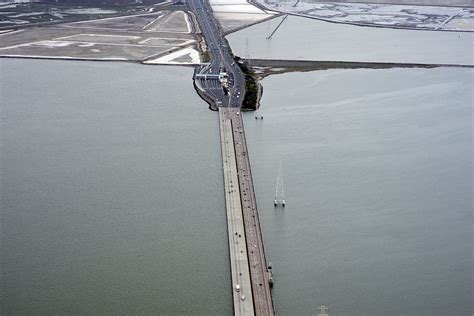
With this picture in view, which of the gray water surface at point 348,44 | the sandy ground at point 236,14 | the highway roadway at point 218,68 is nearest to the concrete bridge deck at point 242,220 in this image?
the highway roadway at point 218,68

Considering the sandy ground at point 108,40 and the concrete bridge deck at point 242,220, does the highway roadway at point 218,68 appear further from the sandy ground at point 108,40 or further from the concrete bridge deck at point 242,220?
the concrete bridge deck at point 242,220

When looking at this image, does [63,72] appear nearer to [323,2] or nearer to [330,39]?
[330,39]

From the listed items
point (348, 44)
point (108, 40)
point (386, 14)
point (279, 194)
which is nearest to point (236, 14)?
point (348, 44)

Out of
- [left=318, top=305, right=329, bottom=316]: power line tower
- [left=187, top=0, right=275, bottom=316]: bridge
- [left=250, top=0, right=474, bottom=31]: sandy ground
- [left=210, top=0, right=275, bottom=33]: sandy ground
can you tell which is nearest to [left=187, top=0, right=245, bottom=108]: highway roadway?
[left=187, top=0, right=275, bottom=316]: bridge

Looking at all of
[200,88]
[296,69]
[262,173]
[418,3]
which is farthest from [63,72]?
[418,3]

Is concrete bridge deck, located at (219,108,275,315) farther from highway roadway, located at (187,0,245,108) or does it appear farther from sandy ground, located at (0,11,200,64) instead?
sandy ground, located at (0,11,200,64)

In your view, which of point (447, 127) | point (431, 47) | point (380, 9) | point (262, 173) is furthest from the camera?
point (380, 9)
